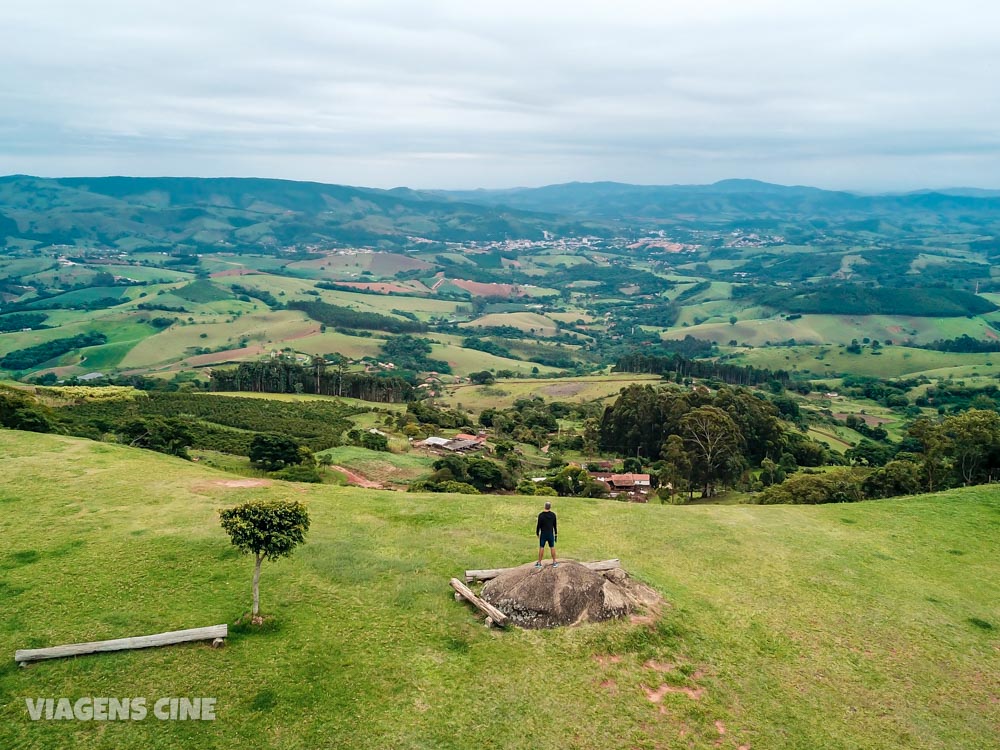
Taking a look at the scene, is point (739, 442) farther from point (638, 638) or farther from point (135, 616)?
point (135, 616)

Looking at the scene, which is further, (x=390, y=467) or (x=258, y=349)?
(x=258, y=349)

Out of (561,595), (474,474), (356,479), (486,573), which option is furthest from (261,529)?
(474,474)

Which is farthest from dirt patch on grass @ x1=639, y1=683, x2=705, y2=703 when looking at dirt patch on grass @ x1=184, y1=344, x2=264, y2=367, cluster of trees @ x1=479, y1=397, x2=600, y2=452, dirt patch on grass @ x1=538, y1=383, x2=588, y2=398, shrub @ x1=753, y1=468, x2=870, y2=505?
dirt patch on grass @ x1=184, y1=344, x2=264, y2=367

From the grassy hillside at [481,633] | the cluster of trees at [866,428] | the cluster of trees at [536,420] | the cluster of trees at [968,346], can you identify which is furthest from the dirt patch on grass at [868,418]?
the cluster of trees at [968,346]

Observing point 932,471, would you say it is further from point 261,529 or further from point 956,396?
point 956,396

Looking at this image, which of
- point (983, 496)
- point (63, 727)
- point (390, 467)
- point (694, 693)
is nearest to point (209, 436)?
point (390, 467)

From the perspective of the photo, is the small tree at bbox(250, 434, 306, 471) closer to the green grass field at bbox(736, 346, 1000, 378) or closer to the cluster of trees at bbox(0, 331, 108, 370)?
the green grass field at bbox(736, 346, 1000, 378)
